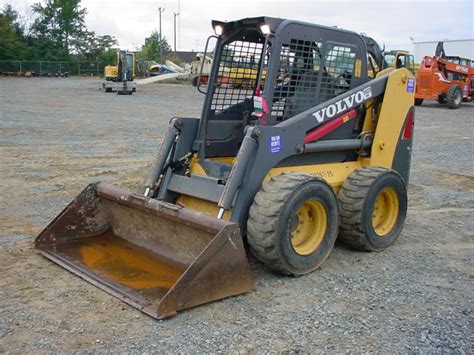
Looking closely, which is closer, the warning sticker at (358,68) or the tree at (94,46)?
the warning sticker at (358,68)

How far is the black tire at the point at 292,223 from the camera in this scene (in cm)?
435

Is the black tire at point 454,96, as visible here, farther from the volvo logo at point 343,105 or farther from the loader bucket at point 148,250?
the loader bucket at point 148,250

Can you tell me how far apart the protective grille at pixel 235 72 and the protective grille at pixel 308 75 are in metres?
0.53

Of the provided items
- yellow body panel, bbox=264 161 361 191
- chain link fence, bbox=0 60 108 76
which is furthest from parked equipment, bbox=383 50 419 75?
chain link fence, bbox=0 60 108 76

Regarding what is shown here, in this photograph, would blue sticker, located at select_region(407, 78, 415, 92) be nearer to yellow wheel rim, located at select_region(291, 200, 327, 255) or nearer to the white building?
yellow wheel rim, located at select_region(291, 200, 327, 255)

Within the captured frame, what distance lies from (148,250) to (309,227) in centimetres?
143

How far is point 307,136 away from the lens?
5109 mm

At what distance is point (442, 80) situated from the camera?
23891 mm

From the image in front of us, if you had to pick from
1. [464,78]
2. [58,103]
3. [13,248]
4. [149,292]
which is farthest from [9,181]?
[464,78]

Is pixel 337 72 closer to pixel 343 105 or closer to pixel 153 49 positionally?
pixel 343 105

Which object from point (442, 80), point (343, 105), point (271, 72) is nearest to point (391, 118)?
point (343, 105)

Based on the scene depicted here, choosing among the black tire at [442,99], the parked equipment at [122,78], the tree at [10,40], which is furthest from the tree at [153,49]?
the black tire at [442,99]

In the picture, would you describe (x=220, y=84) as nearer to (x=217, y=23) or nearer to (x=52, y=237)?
(x=217, y=23)

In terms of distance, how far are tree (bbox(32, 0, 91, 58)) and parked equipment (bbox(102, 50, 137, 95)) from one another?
3508cm
